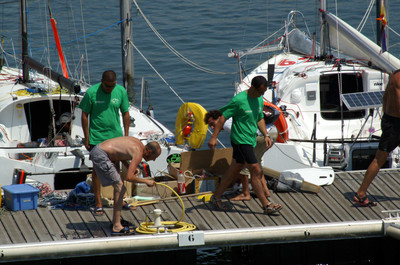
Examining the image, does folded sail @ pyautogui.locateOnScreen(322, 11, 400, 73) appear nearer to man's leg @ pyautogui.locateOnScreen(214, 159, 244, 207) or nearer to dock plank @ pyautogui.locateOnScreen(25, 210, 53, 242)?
man's leg @ pyautogui.locateOnScreen(214, 159, 244, 207)

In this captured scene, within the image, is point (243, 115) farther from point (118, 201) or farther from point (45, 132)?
point (45, 132)

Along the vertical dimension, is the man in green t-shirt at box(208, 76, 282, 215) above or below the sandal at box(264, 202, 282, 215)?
above

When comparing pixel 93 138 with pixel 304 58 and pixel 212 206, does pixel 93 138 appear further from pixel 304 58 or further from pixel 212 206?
pixel 304 58

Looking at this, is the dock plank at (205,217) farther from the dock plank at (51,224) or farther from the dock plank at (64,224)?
the dock plank at (51,224)

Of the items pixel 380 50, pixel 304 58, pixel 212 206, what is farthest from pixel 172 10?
pixel 212 206

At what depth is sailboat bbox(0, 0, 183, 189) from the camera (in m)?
12.0

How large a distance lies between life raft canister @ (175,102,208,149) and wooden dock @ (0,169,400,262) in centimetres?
154

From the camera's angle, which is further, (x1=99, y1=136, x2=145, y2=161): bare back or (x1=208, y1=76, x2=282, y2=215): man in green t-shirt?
(x1=208, y1=76, x2=282, y2=215): man in green t-shirt

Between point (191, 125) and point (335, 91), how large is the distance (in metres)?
3.79

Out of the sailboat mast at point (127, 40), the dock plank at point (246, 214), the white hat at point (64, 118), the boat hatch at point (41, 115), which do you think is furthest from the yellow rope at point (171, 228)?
the sailboat mast at point (127, 40)

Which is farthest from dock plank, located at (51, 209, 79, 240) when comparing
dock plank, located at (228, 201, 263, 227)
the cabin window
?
the cabin window

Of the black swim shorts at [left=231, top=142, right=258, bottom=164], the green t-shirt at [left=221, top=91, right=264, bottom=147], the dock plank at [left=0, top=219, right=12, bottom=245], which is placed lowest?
the dock plank at [left=0, top=219, right=12, bottom=245]

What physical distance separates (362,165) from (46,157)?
5065 mm

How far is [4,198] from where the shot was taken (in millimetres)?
9195
